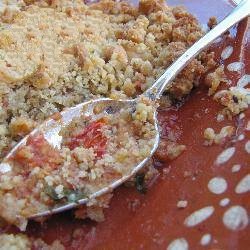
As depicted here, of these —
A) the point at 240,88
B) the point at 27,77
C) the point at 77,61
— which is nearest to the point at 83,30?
the point at 77,61

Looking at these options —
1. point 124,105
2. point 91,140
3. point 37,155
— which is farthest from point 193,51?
point 37,155

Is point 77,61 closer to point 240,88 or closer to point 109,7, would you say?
point 109,7

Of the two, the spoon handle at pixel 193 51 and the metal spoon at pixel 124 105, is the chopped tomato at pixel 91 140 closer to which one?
the metal spoon at pixel 124 105

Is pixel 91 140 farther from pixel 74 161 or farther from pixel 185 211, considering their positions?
pixel 185 211

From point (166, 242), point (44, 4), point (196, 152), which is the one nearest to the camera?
point (166, 242)

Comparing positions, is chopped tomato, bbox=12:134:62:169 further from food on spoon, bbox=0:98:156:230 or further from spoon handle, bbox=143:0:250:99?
spoon handle, bbox=143:0:250:99

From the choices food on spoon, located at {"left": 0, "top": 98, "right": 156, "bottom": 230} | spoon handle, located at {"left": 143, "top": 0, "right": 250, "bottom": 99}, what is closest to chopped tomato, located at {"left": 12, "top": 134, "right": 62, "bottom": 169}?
food on spoon, located at {"left": 0, "top": 98, "right": 156, "bottom": 230}
